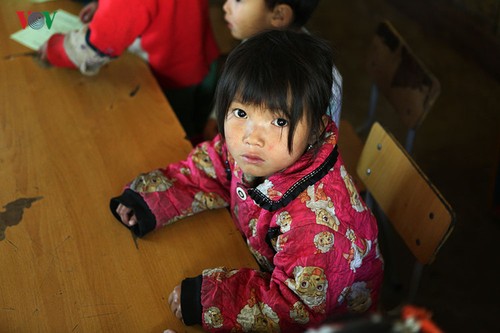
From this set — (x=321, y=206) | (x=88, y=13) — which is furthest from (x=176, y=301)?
(x=88, y=13)

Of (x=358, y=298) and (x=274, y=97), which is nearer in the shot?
(x=274, y=97)

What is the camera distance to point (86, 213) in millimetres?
1218

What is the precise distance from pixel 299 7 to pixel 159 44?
0.47 meters

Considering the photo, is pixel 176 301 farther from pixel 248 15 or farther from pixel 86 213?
pixel 248 15

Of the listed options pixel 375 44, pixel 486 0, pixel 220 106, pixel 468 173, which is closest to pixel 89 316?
pixel 220 106

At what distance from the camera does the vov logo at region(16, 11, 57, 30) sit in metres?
1.61

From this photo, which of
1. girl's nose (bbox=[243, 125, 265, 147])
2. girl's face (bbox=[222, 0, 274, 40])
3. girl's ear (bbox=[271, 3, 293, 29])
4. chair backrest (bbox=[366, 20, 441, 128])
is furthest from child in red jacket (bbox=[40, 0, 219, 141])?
girl's nose (bbox=[243, 125, 265, 147])

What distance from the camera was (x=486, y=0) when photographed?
3123 mm

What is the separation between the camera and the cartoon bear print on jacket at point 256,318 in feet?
3.34

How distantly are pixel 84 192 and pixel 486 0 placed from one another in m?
2.77

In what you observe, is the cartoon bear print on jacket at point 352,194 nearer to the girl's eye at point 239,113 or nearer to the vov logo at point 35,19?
the girl's eye at point 239,113

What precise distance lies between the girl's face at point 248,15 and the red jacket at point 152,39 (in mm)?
175

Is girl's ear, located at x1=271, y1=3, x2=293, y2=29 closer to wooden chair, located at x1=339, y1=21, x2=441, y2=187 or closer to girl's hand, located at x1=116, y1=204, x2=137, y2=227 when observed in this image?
wooden chair, located at x1=339, y1=21, x2=441, y2=187

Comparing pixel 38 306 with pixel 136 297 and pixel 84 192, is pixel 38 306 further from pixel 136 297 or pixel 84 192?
pixel 84 192
